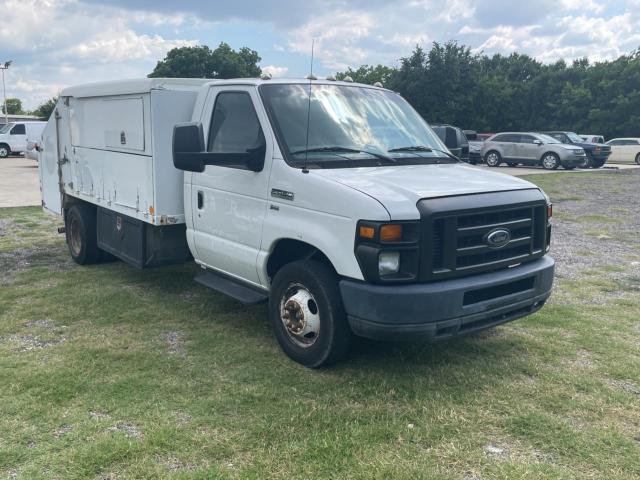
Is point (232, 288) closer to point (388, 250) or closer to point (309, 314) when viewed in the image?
point (309, 314)

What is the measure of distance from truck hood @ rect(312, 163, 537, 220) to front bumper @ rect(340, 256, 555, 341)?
1.74ft

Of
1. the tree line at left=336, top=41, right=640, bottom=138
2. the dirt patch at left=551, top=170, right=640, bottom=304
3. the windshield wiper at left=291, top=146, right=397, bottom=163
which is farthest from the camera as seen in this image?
the tree line at left=336, top=41, right=640, bottom=138

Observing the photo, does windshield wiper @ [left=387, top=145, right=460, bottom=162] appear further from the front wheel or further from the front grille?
the front wheel

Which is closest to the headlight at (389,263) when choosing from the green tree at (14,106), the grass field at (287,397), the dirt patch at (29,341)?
the grass field at (287,397)

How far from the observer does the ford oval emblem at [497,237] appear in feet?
14.2

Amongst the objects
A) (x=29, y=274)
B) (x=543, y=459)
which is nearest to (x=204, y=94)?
(x=29, y=274)

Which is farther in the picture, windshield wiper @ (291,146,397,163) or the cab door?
the cab door

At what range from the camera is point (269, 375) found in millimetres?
Result: 4645

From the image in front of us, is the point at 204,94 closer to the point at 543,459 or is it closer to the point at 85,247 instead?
the point at 85,247

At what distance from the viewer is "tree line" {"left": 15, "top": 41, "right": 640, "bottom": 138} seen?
46.8m

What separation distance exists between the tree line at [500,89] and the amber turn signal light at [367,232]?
4286 cm

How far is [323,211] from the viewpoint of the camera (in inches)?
173

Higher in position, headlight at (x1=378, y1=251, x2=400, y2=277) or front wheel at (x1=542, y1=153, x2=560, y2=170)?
headlight at (x1=378, y1=251, x2=400, y2=277)

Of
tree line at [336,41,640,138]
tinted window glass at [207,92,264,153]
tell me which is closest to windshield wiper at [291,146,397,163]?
tinted window glass at [207,92,264,153]
